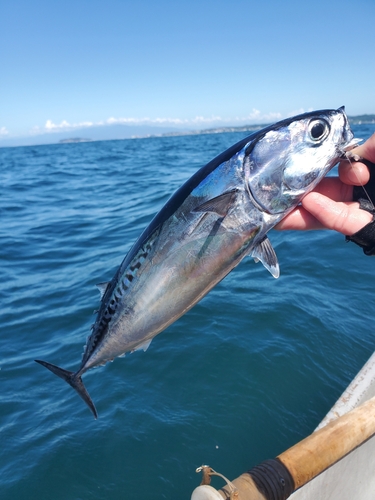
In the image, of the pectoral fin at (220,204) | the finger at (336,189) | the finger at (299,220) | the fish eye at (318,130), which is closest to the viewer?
the pectoral fin at (220,204)

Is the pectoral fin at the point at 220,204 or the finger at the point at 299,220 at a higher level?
the pectoral fin at the point at 220,204

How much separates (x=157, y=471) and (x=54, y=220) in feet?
38.9

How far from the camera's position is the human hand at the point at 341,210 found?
2.95m

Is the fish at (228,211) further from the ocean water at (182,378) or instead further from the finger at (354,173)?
the ocean water at (182,378)

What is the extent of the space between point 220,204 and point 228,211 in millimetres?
70

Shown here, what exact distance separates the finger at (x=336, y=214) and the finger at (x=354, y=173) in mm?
203

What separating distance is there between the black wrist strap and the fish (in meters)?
0.78

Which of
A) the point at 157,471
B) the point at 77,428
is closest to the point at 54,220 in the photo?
the point at 77,428

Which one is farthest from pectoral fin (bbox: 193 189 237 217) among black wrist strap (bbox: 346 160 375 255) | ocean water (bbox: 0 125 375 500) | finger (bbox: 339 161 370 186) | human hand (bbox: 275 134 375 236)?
ocean water (bbox: 0 125 375 500)

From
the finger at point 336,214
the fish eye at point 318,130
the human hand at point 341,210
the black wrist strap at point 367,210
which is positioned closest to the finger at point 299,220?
the human hand at point 341,210

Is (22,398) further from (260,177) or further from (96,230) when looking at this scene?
(96,230)

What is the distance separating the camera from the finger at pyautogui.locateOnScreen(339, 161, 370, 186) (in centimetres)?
296

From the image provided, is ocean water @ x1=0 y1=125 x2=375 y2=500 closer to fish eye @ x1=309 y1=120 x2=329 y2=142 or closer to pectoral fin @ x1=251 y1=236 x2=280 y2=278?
pectoral fin @ x1=251 y1=236 x2=280 y2=278

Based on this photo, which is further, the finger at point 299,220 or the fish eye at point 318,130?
the finger at point 299,220
